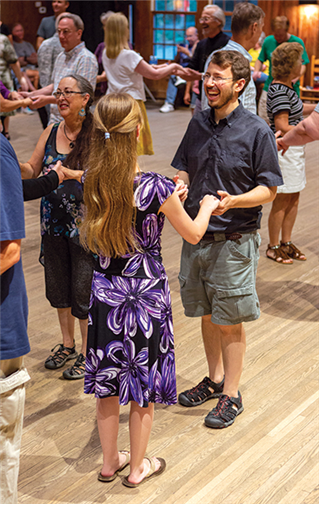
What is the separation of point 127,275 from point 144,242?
134mm

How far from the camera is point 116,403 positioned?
7.51ft

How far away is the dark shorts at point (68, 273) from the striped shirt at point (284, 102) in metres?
1.89

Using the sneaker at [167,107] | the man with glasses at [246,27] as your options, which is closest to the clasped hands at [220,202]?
the man with glasses at [246,27]

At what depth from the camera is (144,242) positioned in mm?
2152

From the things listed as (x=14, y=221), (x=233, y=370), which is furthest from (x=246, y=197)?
(x=14, y=221)

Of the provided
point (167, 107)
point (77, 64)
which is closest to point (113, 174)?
point (77, 64)

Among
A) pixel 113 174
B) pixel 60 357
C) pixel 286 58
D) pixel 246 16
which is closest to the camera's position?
pixel 113 174

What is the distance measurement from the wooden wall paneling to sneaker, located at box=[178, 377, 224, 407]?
10602 millimetres

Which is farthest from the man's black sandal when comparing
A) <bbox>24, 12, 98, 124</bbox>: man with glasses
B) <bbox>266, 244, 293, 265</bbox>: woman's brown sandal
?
<bbox>266, 244, 293, 265</bbox>: woman's brown sandal

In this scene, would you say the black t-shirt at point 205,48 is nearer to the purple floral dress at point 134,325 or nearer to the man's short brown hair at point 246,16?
the man's short brown hair at point 246,16

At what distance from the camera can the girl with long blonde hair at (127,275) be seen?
6.72 feet

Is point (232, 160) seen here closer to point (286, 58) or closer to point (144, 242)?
point (144, 242)

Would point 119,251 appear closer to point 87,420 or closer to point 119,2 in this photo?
point 87,420

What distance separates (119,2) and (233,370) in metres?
11.2
